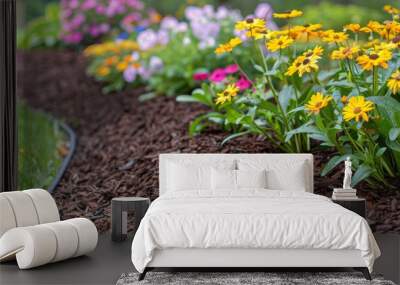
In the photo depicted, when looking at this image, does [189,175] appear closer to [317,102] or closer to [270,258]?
[317,102]

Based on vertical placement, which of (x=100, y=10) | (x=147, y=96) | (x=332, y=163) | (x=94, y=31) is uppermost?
(x=100, y=10)

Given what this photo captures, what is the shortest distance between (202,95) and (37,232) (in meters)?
2.18

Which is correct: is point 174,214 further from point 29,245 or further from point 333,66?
point 333,66

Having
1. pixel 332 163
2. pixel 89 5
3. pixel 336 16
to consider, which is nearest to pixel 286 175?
pixel 332 163

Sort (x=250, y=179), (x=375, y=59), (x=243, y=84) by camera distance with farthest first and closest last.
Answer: (x=243, y=84) < (x=250, y=179) < (x=375, y=59)

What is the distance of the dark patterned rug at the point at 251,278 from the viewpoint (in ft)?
14.4

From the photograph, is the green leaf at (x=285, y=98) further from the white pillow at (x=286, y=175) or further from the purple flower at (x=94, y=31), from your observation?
the purple flower at (x=94, y=31)

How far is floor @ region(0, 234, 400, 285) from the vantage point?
446cm

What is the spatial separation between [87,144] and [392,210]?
2930 mm

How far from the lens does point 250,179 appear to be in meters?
5.61

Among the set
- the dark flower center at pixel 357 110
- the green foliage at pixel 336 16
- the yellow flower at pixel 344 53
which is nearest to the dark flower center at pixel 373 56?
the yellow flower at pixel 344 53

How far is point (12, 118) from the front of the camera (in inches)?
246

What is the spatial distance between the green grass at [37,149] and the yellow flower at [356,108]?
2.83m

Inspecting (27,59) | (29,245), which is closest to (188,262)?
(29,245)
